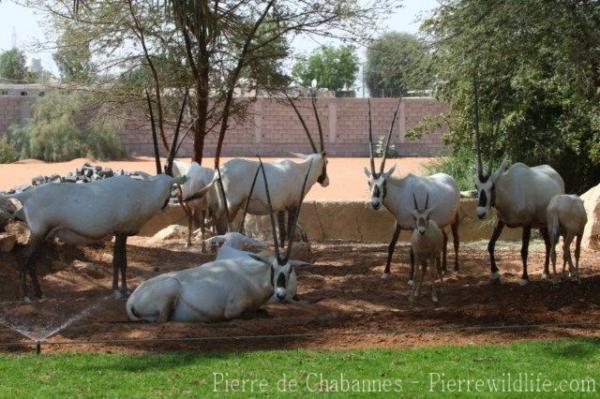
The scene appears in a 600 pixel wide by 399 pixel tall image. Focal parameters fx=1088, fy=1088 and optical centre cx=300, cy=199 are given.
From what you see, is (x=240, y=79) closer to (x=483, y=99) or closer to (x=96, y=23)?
(x=96, y=23)

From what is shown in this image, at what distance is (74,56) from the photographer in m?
18.5

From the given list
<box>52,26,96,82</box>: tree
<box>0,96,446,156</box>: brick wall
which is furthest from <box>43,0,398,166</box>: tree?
<box>0,96,446,156</box>: brick wall

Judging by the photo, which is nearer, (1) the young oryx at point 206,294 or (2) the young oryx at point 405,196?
(1) the young oryx at point 206,294

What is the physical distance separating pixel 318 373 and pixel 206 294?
9.12 feet

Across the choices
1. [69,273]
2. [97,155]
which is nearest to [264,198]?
[69,273]

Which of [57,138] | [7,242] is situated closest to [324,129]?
[57,138]

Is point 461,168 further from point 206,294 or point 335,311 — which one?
point 206,294

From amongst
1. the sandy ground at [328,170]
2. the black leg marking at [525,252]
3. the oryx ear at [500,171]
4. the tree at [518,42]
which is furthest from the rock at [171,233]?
the sandy ground at [328,170]

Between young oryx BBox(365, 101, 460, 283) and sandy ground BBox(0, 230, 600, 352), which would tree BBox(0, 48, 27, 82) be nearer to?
sandy ground BBox(0, 230, 600, 352)

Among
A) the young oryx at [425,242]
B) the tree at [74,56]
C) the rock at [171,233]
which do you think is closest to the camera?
the young oryx at [425,242]

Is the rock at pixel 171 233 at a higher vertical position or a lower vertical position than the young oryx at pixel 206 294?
lower

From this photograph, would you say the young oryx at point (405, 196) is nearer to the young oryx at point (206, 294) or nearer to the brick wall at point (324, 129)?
the young oryx at point (206, 294)

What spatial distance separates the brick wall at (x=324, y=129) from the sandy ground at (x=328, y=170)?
5.18ft

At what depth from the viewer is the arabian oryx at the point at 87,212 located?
432 inches
